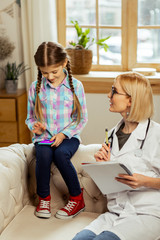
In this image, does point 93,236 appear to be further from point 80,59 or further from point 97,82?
point 80,59

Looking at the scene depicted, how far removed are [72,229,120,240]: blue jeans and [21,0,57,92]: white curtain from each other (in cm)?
242

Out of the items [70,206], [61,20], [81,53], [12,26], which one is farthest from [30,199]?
[61,20]

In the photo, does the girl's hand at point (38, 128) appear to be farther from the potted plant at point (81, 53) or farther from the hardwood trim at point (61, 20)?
the hardwood trim at point (61, 20)

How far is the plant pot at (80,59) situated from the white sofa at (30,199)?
173cm

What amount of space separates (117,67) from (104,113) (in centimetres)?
57

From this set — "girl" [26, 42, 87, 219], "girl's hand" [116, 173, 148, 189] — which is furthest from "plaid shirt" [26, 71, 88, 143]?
"girl's hand" [116, 173, 148, 189]

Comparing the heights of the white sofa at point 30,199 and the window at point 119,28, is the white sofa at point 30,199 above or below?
below

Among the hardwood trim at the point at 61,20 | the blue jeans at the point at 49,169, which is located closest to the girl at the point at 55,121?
the blue jeans at the point at 49,169

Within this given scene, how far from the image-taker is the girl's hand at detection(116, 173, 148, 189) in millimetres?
1755

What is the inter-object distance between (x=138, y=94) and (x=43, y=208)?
76 centimetres

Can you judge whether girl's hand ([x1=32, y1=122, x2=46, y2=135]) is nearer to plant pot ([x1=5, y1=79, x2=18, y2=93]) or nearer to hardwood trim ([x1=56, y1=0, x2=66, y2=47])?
plant pot ([x1=5, y1=79, x2=18, y2=93])

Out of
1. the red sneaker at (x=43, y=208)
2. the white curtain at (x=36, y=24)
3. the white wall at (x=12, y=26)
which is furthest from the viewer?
the white wall at (x=12, y=26)

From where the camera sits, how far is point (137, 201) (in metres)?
1.80

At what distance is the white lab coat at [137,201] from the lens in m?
1.67
